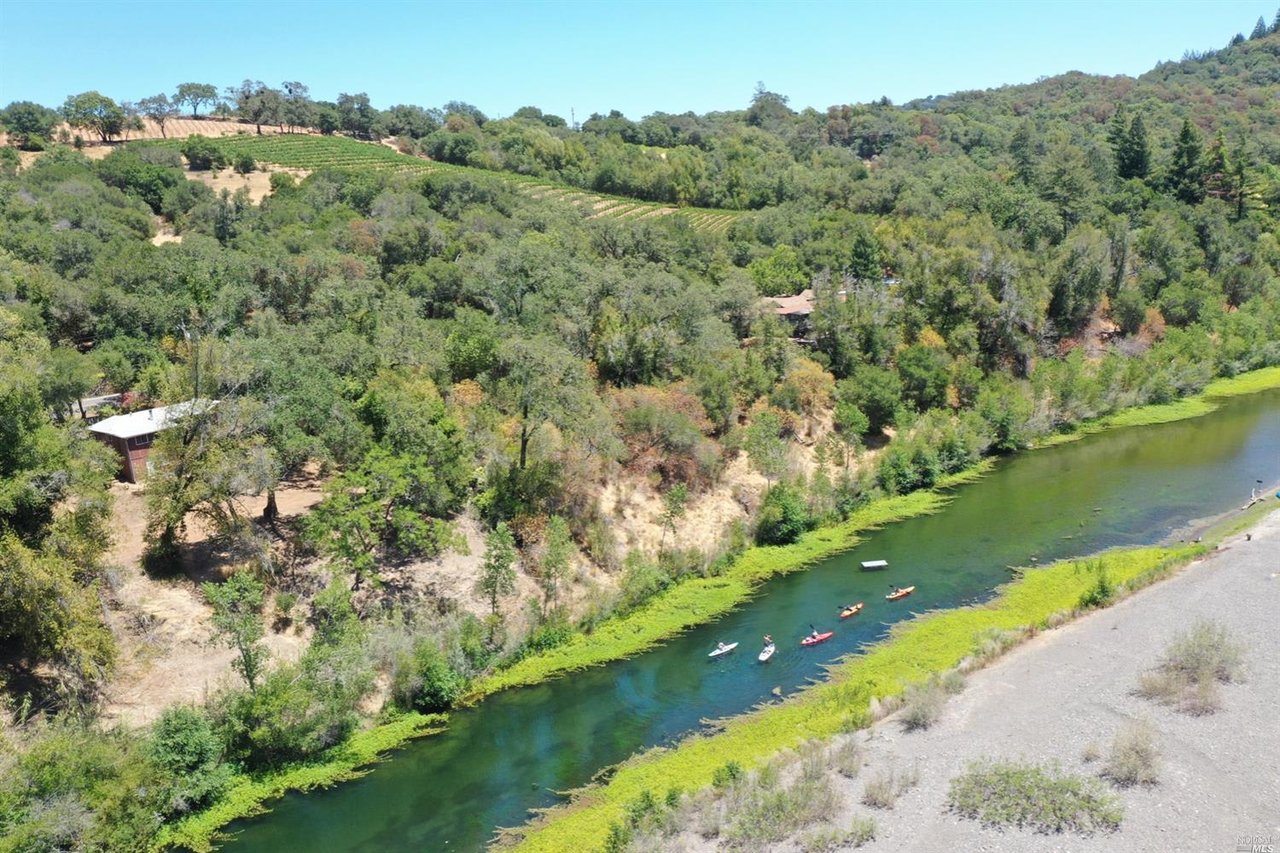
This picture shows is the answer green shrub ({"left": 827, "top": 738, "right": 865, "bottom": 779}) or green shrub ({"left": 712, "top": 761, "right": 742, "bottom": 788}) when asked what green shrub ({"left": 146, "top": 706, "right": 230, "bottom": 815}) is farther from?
green shrub ({"left": 827, "top": 738, "right": 865, "bottom": 779})

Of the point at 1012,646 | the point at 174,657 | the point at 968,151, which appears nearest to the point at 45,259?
the point at 174,657

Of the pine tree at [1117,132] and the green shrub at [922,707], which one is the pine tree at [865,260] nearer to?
the green shrub at [922,707]

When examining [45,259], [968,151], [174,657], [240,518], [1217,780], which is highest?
[968,151]

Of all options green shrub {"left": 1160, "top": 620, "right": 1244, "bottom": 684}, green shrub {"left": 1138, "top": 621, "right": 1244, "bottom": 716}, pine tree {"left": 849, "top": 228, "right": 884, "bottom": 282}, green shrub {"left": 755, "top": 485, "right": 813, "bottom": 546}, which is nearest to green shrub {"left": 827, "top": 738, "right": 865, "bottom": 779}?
green shrub {"left": 1138, "top": 621, "right": 1244, "bottom": 716}

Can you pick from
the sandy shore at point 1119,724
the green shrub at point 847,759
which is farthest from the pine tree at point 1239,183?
the green shrub at point 847,759

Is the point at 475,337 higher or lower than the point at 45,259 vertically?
lower

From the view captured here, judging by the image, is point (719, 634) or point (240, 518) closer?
point (240, 518)

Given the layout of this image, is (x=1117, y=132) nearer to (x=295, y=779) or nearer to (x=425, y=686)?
(x=425, y=686)

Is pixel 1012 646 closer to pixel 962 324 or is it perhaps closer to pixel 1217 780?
pixel 1217 780

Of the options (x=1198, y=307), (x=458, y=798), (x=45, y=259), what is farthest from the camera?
(x=1198, y=307)
